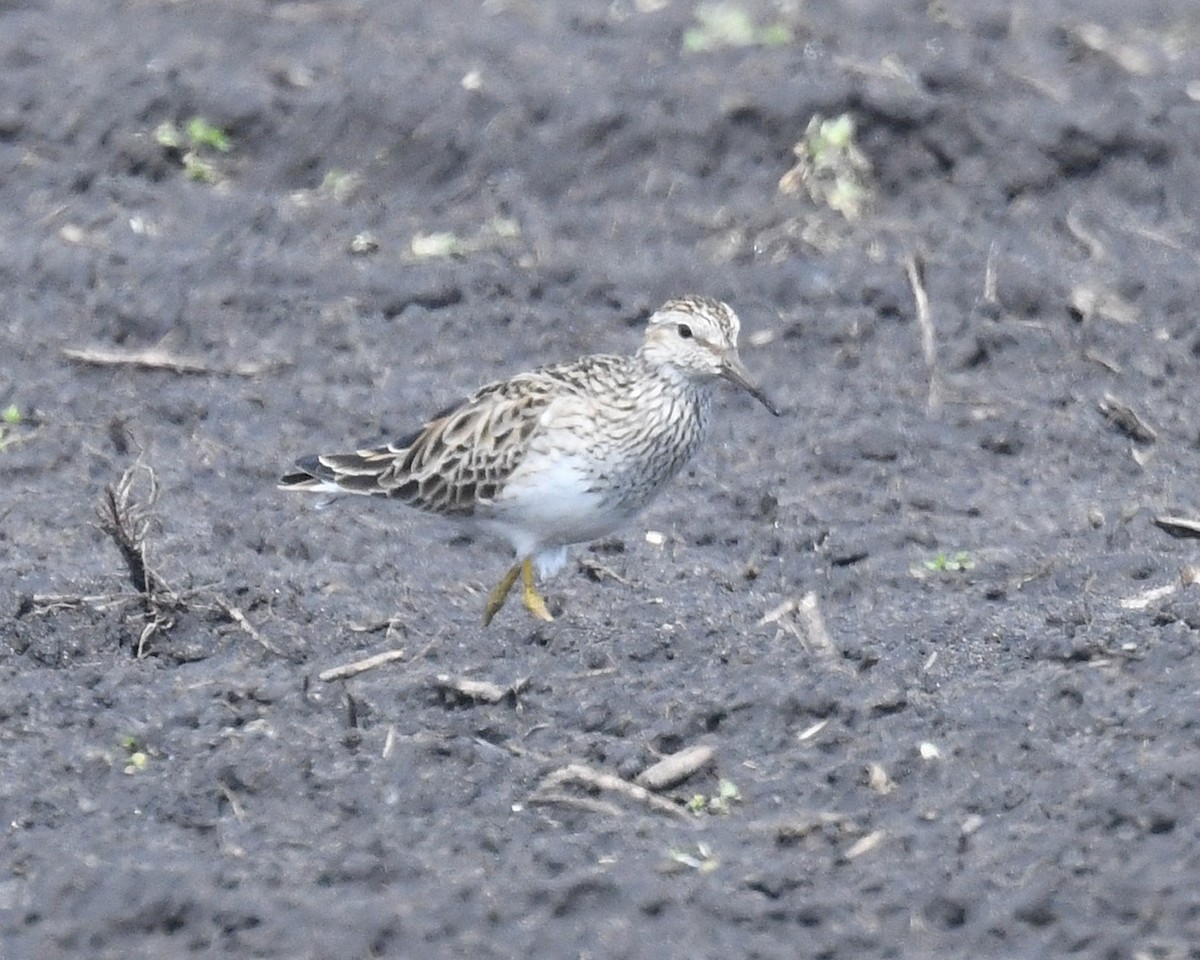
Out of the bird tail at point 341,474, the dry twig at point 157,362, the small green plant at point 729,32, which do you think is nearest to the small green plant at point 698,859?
the bird tail at point 341,474

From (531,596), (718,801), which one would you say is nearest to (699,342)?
(531,596)

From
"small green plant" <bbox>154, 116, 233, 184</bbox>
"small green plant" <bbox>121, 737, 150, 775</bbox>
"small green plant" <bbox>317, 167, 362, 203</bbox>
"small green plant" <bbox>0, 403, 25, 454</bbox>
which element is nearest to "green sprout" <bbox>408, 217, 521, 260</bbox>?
"small green plant" <bbox>317, 167, 362, 203</bbox>

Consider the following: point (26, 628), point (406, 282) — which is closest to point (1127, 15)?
point (406, 282)

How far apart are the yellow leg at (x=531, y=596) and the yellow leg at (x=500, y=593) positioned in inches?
1.9

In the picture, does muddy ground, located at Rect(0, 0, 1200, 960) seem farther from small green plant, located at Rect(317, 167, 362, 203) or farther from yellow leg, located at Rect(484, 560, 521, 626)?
yellow leg, located at Rect(484, 560, 521, 626)

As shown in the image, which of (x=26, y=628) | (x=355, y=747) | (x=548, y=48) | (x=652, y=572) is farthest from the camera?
(x=548, y=48)

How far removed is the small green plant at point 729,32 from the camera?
13.3 metres

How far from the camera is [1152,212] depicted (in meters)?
12.2

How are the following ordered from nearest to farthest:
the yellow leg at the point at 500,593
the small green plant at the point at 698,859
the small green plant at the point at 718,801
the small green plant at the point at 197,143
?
1. the small green plant at the point at 698,859
2. the small green plant at the point at 718,801
3. the yellow leg at the point at 500,593
4. the small green plant at the point at 197,143

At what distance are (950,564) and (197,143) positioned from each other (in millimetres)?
5479

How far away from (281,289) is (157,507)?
218 cm

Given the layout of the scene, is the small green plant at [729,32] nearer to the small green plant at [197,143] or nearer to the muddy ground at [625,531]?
the muddy ground at [625,531]

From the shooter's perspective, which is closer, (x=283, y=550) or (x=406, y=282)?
(x=283, y=550)

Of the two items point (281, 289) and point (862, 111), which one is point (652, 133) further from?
point (281, 289)
